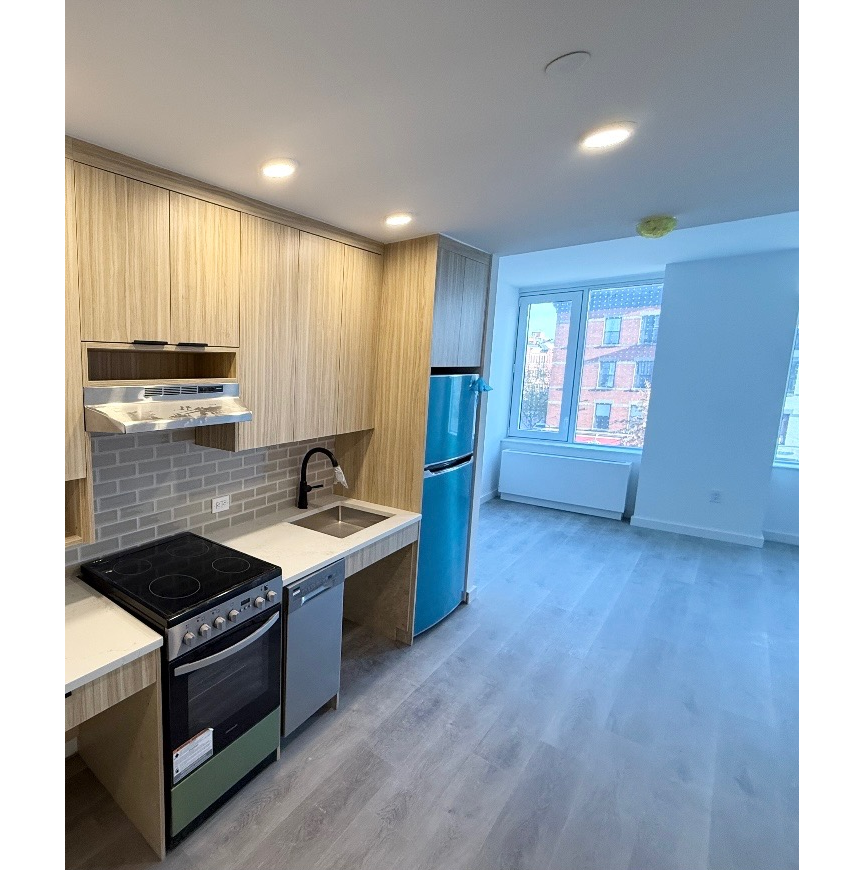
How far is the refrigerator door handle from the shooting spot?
277 cm

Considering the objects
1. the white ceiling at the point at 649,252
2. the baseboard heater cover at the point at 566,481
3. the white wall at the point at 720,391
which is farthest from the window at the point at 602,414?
the white ceiling at the point at 649,252

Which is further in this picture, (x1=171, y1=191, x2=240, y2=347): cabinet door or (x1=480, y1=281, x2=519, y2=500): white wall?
(x1=480, y1=281, x2=519, y2=500): white wall

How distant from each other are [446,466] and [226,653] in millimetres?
1627

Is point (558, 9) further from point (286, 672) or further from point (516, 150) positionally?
point (286, 672)

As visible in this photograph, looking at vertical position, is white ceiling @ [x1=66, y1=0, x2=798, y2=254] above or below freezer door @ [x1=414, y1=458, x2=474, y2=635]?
above

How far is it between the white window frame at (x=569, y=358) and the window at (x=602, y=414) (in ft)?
0.77

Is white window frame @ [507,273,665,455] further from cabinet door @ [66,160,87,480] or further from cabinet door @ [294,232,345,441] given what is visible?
cabinet door @ [66,160,87,480]

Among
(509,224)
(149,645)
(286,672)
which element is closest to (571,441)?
(509,224)

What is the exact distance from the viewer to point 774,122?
1281 millimetres

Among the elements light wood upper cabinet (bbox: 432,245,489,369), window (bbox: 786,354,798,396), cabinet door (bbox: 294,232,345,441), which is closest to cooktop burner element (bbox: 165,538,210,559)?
cabinet door (bbox: 294,232,345,441)

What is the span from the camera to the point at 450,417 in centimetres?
285

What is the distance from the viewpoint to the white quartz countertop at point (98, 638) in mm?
1317

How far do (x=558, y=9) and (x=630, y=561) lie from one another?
4191mm

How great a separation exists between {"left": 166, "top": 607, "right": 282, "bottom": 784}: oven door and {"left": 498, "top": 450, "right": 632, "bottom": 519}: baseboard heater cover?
4260 millimetres
